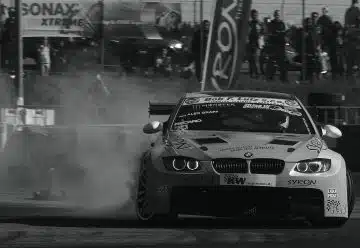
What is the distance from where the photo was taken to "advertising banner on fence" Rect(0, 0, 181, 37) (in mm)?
24469

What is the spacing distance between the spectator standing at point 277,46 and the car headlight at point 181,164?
1420cm

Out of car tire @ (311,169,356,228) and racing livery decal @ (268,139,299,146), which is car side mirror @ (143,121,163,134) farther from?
car tire @ (311,169,356,228)

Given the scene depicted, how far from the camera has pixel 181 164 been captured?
10.1 meters

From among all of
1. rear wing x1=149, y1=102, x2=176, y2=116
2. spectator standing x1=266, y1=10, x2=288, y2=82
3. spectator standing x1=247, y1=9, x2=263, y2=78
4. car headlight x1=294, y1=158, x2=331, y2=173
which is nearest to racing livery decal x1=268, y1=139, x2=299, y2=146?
car headlight x1=294, y1=158, x2=331, y2=173

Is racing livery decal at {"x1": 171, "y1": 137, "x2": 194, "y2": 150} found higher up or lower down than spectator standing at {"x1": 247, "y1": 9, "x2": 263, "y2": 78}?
higher up

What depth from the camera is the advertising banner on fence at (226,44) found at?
22.8 m

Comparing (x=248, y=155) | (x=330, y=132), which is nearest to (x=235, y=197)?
(x=248, y=155)

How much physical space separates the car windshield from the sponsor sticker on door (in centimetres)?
110

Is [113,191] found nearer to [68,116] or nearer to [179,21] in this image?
[68,116]

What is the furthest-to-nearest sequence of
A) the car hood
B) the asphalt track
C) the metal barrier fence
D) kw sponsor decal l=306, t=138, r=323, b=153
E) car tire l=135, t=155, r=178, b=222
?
the metal barrier fence
kw sponsor decal l=306, t=138, r=323, b=153
car tire l=135, t=155, r=178, b=222
the car hood
the asphalt track

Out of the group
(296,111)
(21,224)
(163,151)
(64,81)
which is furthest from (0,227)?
(64,81)

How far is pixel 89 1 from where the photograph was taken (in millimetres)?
24562

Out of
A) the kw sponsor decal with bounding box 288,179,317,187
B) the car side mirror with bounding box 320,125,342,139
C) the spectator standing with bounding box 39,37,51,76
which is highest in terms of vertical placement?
the car side mirror with bounding box 320,125,342,139

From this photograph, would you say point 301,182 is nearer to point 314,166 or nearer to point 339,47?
point 314,166
